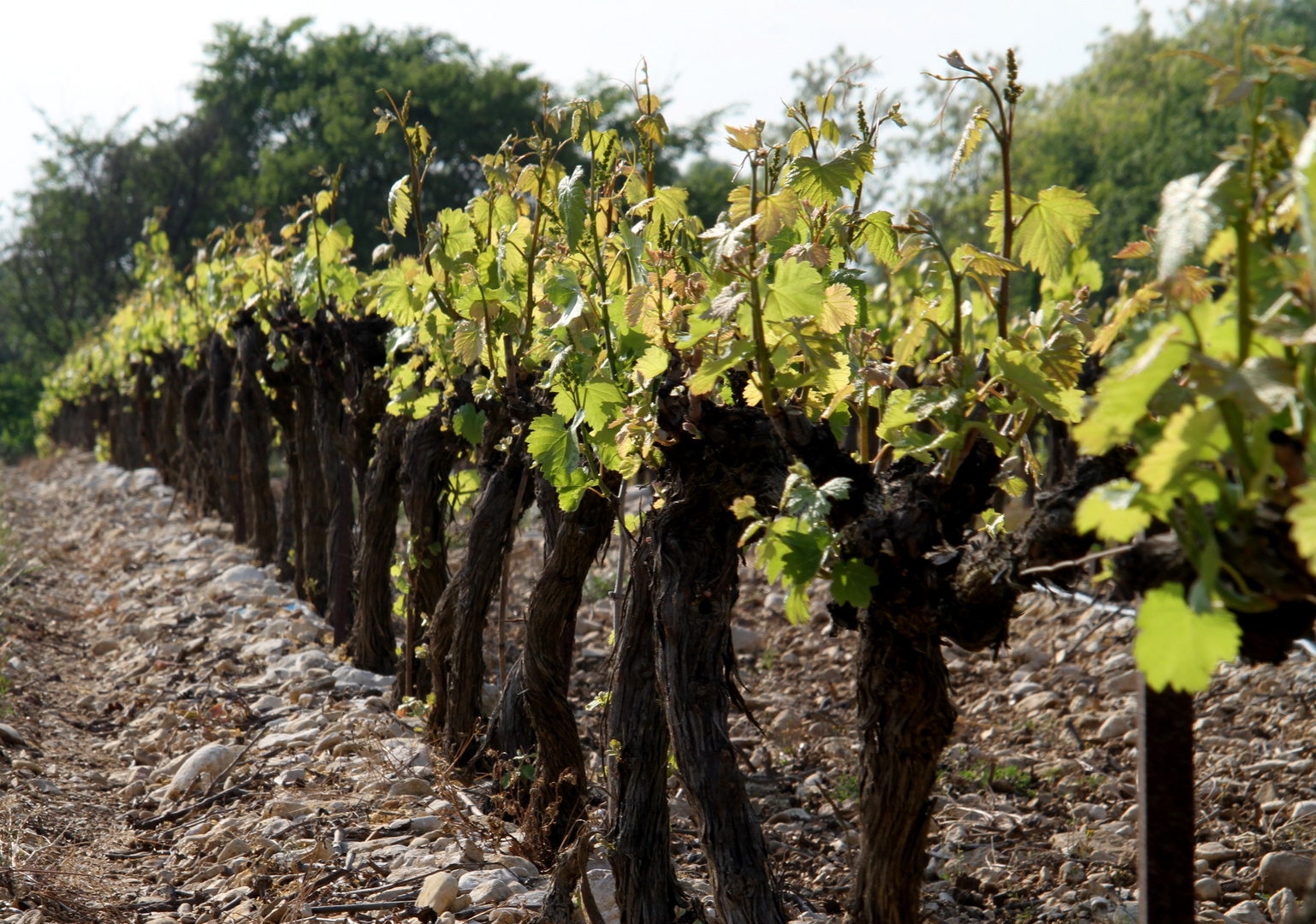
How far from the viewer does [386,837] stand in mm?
3650

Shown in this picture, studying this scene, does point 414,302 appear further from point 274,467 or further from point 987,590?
point 274,467

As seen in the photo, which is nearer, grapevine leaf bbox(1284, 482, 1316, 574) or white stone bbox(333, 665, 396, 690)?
grapevine leaf bbox(1284, 482, 1316, 574)

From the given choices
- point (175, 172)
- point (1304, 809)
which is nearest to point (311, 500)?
point (1304, 809)

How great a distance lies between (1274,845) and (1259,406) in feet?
10.2

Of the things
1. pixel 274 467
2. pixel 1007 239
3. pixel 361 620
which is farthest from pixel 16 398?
pixel 1007 239

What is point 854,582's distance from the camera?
2049 millimetres

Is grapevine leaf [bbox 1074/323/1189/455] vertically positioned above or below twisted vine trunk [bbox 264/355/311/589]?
below

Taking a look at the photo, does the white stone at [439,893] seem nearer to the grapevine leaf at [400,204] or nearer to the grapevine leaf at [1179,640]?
the grapevine leaf at [400,204]

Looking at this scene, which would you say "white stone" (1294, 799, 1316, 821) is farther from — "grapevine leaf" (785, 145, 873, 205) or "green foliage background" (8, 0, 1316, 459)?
"green foliage background" (8, 0, 1316, 459)

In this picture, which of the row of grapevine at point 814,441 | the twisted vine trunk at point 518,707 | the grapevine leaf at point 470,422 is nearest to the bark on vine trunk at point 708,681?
the row of grapevine at point 814,441

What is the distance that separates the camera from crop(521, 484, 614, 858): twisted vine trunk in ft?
11.9

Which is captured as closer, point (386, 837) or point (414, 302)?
point (386, 837)

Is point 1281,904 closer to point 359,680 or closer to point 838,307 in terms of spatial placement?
point 838,307

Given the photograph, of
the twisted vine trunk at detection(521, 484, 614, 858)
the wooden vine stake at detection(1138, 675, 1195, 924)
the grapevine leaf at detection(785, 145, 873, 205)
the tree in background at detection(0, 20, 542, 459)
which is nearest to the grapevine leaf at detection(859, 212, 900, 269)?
the grapevine leaf at detection(785, 145, 873, 205)
